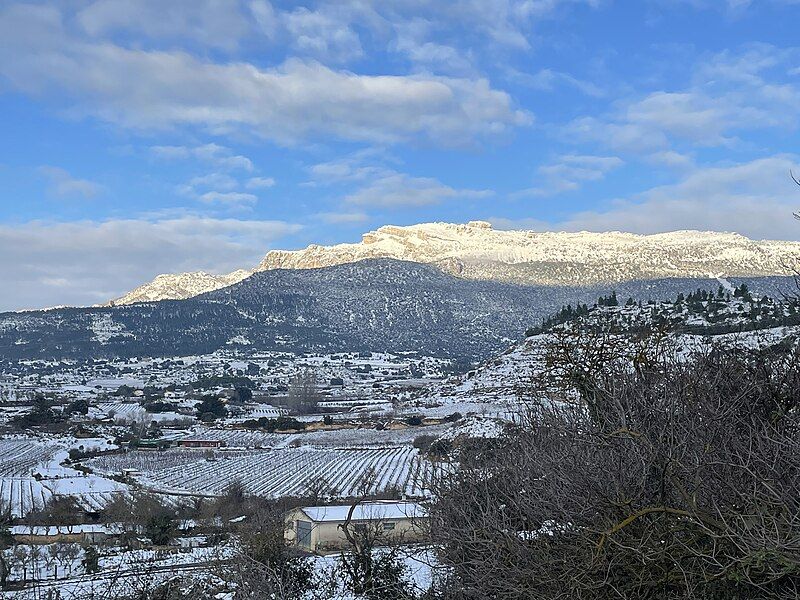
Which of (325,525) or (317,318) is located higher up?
(317,318)

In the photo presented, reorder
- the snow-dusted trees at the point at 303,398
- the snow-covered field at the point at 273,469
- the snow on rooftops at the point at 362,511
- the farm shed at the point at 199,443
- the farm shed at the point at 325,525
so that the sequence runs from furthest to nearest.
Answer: the snow-dusted trees at the point at 303,398, the farm shed at the point at 199,443, the snow-covered field at the point at 273,469, the snow on rooftops at the point at 362,511, the farm shed at the point at 325,525

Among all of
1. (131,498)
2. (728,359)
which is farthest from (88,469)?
(728,359)

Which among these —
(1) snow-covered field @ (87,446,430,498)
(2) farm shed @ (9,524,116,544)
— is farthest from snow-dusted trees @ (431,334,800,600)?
(1) snow-covered field @ (87,446,430,498)

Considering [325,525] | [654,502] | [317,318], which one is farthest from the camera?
[317,318]

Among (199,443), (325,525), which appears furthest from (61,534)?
(199,443)

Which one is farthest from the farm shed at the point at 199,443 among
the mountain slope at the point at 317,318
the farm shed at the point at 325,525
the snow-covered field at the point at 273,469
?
the mountain slope at the point at 317,318

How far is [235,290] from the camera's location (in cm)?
19762

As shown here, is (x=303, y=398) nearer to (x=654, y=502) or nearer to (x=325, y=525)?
(x=325, y=525)

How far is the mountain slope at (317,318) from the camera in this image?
17525cm

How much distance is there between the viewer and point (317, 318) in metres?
190

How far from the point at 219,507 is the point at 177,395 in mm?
78806

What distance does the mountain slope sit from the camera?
175250mm

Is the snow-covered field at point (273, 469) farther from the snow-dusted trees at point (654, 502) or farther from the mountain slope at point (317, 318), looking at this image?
the mountain slope at point (317, 318)

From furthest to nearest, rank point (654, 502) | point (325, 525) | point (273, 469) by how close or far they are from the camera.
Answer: point (273, 469) → point (325, 525) → point (654, 502)
